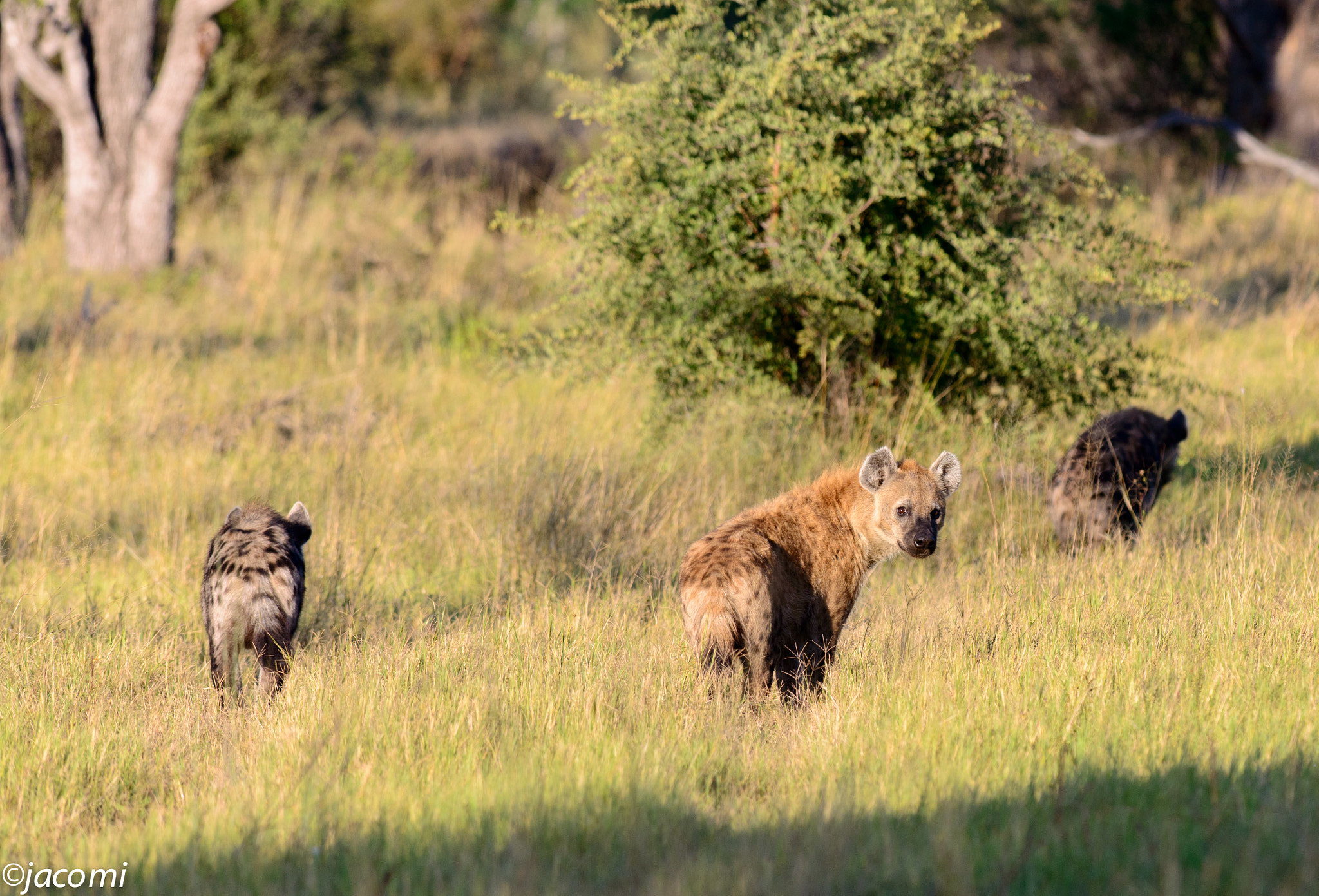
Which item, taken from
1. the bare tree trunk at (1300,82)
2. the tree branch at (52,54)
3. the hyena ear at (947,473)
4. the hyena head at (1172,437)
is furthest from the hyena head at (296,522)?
the bare tree trunk at (1300,82)

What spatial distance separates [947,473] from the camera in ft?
19.9

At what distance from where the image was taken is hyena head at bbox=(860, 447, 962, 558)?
18.5 feet

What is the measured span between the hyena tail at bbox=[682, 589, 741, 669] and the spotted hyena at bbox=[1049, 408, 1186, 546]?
3072 millimetres

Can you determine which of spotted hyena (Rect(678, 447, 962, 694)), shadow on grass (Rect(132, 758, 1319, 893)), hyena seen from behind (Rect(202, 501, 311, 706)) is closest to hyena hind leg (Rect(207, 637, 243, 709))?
hyena seen from behind (Rect(202, 501, 311, 706))

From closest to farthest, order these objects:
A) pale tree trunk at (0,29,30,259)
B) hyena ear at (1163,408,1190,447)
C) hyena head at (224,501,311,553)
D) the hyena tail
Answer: the hyena tail → hyena head at (224,501,311,553) → hyena ear at (1163,408,1190,447) → pale tree trunk at (0,29,30,259)

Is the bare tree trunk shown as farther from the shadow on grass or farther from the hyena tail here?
the shadow on grass

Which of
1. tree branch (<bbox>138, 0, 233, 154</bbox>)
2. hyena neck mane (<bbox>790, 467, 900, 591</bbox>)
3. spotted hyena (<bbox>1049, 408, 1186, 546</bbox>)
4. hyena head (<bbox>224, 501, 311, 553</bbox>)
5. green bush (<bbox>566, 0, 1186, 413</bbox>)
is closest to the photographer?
hyena neck mane (<bbox>790, 467, 900, 591</bbox>)

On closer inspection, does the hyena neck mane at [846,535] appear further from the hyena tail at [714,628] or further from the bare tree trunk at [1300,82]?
the bare tree trunk at [1300,82]

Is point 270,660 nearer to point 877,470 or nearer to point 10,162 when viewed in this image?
point 877,470

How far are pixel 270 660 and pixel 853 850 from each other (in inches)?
109

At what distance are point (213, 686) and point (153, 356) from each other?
6103 millimetres

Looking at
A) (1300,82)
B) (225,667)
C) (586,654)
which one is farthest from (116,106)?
(1300,82)

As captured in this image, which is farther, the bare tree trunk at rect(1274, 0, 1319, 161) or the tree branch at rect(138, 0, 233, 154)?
the bare tree trunk at rect(1274, 0, 1319, 161)

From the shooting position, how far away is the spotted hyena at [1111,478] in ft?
23.9
